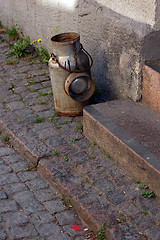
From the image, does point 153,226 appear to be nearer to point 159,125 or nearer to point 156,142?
point 156,142

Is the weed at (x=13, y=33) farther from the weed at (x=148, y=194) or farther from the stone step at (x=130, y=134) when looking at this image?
the weed at (x=148, y=194)

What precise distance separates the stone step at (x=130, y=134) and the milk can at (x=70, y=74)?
33 centimetres

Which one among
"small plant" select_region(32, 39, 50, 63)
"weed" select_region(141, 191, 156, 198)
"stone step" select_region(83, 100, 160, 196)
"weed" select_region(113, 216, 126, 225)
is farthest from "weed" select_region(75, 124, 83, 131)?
"small plant" select_region(32, 39, 50, 63)

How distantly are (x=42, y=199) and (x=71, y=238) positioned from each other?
1.88 ft

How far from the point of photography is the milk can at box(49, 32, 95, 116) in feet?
14.5

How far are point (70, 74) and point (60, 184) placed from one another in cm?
137

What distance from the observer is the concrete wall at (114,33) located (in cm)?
411

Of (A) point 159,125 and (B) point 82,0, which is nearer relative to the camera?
(A) point 159,125

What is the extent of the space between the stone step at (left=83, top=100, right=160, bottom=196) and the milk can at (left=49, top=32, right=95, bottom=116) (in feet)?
1.08

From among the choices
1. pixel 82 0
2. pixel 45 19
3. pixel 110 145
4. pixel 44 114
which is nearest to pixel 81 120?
pixel 44 114

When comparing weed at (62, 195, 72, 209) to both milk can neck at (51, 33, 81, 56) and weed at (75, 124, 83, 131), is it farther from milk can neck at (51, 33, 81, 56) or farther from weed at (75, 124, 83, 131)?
milk can neck at (51, 33, 81, 56)

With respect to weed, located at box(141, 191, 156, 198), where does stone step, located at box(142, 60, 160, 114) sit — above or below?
above

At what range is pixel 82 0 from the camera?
5090 millimetres

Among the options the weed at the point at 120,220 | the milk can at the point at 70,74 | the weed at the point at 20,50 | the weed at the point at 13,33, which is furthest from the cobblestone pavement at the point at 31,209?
the weed at the point at 13,33
